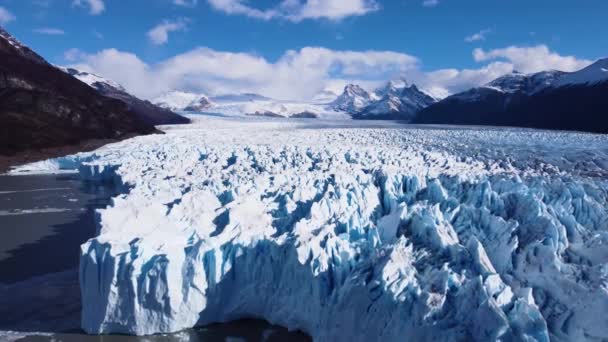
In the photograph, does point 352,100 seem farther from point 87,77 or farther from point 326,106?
point 87,77

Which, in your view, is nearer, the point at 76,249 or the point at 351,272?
the point at 351,272

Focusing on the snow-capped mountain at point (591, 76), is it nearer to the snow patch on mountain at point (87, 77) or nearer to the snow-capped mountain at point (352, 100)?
the snow patch on mountain at point (87, 77)

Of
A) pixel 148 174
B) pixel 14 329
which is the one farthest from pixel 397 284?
pixel 148 174

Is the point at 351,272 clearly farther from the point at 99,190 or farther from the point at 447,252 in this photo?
the point at 99,190

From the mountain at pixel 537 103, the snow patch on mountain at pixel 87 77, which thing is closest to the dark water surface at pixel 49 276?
the mountain at pixel 537 103

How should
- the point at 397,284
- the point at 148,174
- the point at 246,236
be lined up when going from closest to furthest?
the point at 397,284, the point at 246,236, the point at 148,174

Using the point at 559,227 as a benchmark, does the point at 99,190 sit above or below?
below

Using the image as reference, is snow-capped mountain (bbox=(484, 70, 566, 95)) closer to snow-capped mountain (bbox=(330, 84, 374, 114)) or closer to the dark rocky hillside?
the dark rocky hillside
